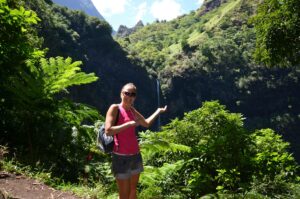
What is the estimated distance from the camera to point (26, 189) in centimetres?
530

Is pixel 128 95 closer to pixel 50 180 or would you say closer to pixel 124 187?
pixel 124 187

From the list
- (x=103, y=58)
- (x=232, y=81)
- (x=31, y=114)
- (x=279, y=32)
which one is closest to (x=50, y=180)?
(x=31, y=114)

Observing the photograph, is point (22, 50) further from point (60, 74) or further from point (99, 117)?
point (99, 117)

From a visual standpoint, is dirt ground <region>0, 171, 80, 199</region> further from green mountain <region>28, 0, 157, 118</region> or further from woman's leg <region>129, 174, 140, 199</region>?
green mountain <region>28, 0, 157, 118</region>

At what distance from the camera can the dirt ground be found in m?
5.09

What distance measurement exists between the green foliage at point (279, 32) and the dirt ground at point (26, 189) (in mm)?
12101

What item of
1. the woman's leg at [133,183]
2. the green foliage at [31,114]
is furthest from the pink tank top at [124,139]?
the green foliage at [31,114]

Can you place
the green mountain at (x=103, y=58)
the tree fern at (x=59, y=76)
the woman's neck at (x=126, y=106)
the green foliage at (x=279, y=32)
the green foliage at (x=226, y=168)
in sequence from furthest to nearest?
the green mountain at (x=103, y=58), the green foliage at (x=279, y=32), the tree fern at (x=59, y=76), the green foliage at (x=226, y=168), the woman's neck at (x=126, y=106)

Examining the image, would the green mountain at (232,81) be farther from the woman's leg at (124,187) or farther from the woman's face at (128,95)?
the woman's leg at (124,187)

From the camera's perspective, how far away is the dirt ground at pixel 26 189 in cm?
509

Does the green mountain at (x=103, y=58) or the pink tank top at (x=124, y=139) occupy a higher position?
the green mountain at (x=103, y=58)

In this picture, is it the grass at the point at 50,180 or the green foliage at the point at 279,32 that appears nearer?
the grass at the point at 50,180

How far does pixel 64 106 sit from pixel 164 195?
2.32 metres

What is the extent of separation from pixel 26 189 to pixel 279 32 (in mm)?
12633
